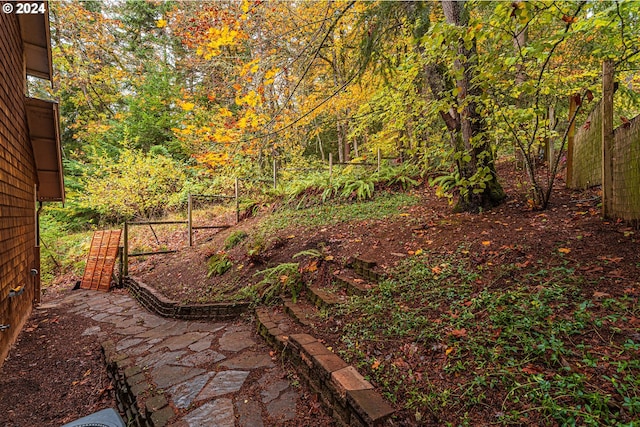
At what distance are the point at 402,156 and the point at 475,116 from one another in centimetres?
568

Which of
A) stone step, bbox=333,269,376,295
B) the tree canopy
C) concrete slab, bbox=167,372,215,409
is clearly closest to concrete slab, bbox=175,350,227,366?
concrete slab, bbox=167,372,215,409

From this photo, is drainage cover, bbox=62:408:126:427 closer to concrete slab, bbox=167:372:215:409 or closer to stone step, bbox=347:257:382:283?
concrete slab, bbox=167:372:215:409

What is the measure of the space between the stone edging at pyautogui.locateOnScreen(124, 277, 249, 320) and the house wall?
5.37 ft

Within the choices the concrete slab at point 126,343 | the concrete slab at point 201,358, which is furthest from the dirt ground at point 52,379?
the concrete slab at point 201,358

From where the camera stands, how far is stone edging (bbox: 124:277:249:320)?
4.07 meters

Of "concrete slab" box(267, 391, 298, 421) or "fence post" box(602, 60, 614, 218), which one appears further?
"fence post" box(602, 60, 614, 218)

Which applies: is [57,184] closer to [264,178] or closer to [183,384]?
[264,178]

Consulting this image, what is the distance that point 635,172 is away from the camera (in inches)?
110

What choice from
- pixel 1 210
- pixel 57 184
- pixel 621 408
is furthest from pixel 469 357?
pixel 57 184

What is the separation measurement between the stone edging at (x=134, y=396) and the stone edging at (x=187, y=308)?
1050mm

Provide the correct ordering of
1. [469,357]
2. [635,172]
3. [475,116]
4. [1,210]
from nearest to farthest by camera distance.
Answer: [469,357] → [635,172] → [1,210] → [475,116]

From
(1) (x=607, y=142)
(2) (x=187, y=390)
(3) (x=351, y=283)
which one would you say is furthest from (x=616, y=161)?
(2) (x=187, y=390)

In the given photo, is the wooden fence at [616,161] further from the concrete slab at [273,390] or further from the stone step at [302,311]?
the concrete slab at [273,390]

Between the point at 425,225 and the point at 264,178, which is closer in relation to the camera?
the point at 425,225
